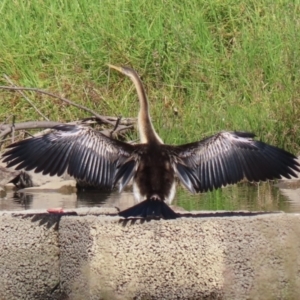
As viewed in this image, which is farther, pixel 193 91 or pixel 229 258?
pixel 193 91

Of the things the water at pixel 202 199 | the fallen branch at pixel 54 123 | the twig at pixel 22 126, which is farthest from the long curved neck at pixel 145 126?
the twig at pixel 22 126

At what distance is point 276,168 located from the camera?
5691mm

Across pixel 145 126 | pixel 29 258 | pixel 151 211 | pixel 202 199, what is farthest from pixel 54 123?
pixel 29 258

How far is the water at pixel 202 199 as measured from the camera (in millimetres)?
7547

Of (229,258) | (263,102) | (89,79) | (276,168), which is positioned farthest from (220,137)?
(89,79)

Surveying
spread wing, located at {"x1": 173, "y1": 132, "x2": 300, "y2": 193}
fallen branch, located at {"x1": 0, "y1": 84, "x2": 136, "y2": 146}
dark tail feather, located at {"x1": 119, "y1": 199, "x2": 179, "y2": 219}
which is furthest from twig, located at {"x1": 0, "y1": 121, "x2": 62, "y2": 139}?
dark tail feather, located at {"x1": 119, "y1": 199, "x2": 179, "y2": 219}

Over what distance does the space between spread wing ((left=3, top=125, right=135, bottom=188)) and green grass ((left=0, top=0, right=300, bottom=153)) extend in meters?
4.03

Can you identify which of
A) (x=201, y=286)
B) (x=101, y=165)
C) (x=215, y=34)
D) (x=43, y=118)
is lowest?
(x=201, y=286)

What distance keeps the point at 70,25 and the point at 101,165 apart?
615cm

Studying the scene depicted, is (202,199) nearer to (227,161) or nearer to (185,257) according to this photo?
(227,161)

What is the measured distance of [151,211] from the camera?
505 centimetres

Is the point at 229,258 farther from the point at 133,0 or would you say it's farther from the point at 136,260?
the point at 133,0

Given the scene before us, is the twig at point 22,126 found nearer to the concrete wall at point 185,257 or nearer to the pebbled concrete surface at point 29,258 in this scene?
the pebbled concrete surface at point 29,258

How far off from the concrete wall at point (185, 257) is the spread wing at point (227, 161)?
821 millimetres
